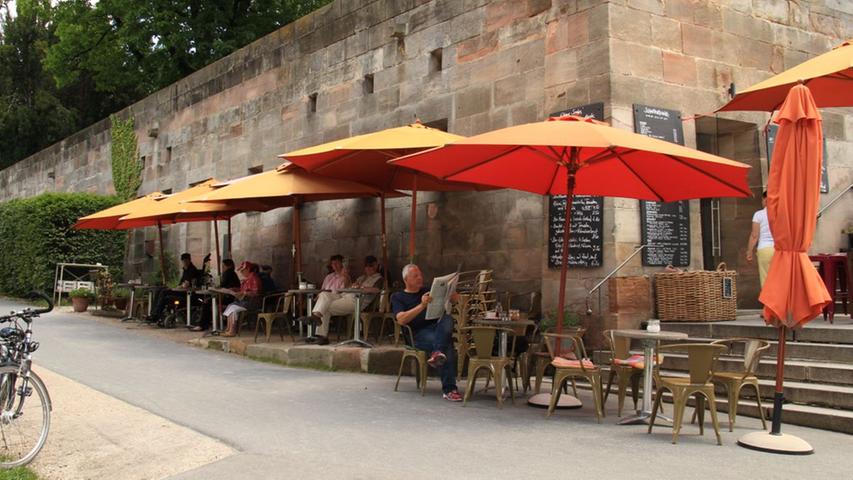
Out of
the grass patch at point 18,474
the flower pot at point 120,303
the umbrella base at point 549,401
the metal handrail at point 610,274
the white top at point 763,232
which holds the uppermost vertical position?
the white top at point 763,232

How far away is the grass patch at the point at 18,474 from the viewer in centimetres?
471

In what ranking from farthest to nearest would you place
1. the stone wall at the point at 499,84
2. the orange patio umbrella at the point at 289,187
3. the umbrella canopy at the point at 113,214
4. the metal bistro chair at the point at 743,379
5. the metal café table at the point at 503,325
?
the umbrella canopy at the point at 113,214, the orange patio umbrella at the point at 289,187, the stone wall at the point at 499,84, the metal café table at the point at 503,325, the metal bistro chair at the point at 743,379

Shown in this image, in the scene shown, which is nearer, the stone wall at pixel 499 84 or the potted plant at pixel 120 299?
the stone wall at pixel 499 84

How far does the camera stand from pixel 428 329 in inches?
290

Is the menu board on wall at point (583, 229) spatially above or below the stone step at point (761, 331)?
above

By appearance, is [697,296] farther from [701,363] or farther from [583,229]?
[701,363]

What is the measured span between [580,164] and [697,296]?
2342 mm

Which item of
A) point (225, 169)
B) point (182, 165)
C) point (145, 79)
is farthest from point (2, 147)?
point (225, 169)

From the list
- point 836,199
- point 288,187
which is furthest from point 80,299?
point 836,199

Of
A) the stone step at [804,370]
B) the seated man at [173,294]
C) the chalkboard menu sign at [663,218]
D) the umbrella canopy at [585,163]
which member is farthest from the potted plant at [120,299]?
the stone step at [804,370]

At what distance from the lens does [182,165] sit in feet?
61.4

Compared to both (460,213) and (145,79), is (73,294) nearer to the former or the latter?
(460,213)

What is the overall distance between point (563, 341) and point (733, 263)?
400 cm

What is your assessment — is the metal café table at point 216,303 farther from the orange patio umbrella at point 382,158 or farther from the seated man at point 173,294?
the orange patio umbrella at point 382,158
